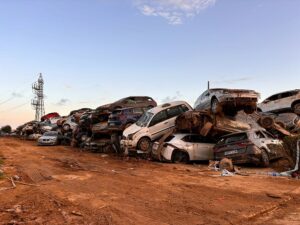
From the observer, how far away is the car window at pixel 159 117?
17.7 meters

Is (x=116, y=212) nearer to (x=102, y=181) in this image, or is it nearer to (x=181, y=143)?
(x=102, y=181)

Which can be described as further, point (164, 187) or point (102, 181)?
point (102, 181)

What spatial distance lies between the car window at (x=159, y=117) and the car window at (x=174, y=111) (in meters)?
0.21

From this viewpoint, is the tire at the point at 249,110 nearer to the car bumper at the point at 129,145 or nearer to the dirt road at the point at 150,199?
the dirt road at the point at 150,199

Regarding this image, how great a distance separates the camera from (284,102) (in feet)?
74.1

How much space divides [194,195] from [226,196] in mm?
727

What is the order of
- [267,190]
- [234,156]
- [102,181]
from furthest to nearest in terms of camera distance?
[234,156]
[102,181]
[267,190]

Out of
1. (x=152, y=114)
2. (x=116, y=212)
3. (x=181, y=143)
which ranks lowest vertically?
(x=116, y=212)

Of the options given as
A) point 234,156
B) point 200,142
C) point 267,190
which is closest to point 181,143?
point 200,142

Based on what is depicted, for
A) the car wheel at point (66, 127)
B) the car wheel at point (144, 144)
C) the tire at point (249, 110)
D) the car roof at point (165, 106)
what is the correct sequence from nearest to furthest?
the tire at point (249, 110) < the car wheel at point (144, 144) < the car roof at point (165, 106) < the car wheel at point (66, 127)

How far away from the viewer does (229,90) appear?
1560cm

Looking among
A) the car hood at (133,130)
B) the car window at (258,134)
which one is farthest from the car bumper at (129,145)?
the car window at (258,134)

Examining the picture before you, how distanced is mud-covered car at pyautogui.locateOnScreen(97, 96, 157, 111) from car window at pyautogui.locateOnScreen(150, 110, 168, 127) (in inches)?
193

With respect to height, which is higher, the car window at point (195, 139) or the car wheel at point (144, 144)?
the car window at point (195, 139)
